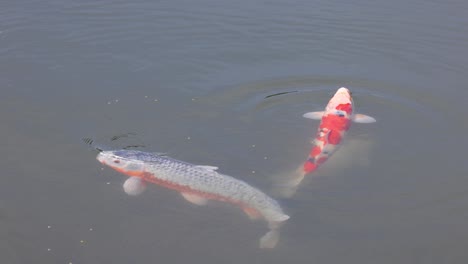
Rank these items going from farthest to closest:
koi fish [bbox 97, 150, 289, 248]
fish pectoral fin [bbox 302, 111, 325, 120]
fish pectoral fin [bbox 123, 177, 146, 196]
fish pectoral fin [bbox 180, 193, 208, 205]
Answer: fish pectoral fin [bbox 302, 111, 325, 120] → fish pectoral fin [bbox 123, 177, 146, 196] → fish pectoral fin [bbox 180, 193, 208, 205] → koi fish [bbox 97, 150, 289, 248]

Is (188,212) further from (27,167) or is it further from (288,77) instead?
(288,77)

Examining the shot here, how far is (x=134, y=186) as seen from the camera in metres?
6.71

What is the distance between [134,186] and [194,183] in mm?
728

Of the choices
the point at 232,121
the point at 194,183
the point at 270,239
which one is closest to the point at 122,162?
the point at 194,183

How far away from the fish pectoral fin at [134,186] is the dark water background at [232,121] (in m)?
0.11

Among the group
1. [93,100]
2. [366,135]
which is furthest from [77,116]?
[366,135]

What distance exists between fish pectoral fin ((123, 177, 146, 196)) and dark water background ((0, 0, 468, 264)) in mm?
106

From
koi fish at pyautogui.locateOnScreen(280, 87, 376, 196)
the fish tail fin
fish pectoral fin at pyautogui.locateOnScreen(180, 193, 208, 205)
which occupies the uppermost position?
koi fish at pyautogui.locateOnScreen(280, 87, 376, 196)

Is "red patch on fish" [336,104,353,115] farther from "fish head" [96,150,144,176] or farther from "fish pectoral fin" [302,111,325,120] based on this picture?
"fish head" [96,150,144,176]

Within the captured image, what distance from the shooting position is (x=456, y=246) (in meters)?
6.05

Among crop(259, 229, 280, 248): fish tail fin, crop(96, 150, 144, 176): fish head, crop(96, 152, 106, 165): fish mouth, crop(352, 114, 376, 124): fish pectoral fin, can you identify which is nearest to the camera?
crop(259, 229, 280, 248): fish tail fin

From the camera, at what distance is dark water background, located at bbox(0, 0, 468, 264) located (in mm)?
6129

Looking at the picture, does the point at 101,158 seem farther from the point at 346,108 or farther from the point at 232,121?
the point at 346,108

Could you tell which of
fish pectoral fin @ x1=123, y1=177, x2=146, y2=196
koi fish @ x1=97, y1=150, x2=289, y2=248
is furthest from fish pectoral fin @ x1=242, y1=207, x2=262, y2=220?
fish pectoral fin @ x1=123, y1=177, x2=146, y2=196
